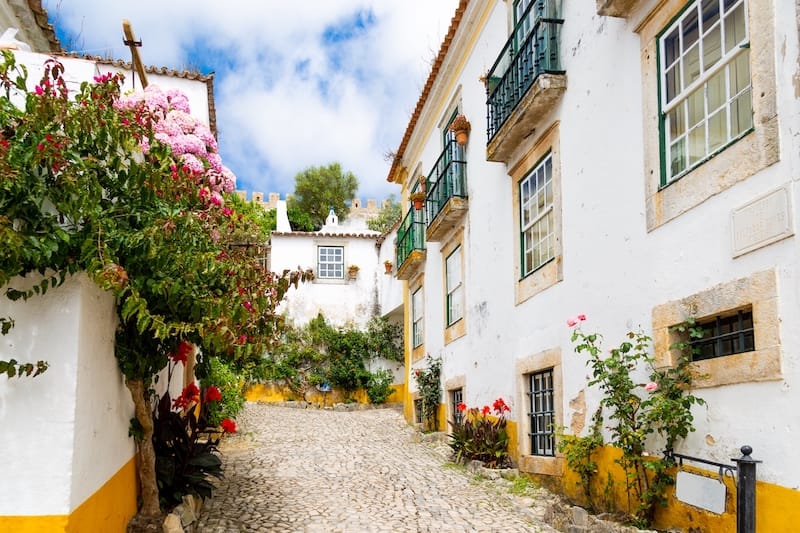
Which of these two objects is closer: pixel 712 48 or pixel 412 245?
pixel 712 48

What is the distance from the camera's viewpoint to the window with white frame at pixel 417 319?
15.5m

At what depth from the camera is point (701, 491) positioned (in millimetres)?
4512

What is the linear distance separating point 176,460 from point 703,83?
5.39 metres

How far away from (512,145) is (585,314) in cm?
286

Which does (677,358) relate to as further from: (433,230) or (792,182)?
(433,230)

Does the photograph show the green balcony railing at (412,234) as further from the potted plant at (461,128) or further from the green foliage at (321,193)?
the green foliage at (321,193)

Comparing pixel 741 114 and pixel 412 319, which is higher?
pixel 741 114

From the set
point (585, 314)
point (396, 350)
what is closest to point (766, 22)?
point (585, 314)

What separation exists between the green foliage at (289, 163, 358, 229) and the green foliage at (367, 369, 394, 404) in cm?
1809

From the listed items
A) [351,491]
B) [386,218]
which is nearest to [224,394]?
[351,491]

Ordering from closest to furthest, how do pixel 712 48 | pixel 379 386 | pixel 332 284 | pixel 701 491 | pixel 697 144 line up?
pixel 701 491
pixel 712 48
pixel 697 144
pixel 379 386
pixel 332 284

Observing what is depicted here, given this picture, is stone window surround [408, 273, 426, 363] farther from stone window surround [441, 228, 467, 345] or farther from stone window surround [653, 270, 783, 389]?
stone window surround [653, 270, 783, 389]

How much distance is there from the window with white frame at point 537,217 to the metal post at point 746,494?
13.2 feet

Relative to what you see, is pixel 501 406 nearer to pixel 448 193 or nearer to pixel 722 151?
pixel 448 193
